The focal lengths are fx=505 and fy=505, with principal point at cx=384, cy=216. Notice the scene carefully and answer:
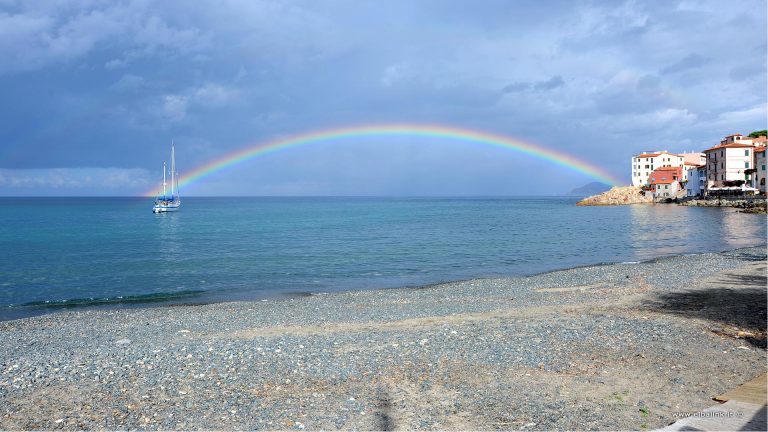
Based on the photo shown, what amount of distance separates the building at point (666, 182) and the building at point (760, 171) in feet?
144

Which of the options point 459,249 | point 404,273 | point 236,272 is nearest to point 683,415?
point 404,273

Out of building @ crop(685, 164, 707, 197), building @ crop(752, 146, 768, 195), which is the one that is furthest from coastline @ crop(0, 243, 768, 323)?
building @ crop(685, 164, 707, 197)

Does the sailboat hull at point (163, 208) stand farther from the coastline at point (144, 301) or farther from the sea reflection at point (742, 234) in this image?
the sea reflection at point (742, 234)

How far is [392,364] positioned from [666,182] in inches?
7468

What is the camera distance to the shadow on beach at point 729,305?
14909mm

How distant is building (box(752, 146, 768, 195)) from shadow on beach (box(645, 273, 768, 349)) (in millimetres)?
121244

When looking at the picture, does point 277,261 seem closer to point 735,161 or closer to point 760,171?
point 760,171

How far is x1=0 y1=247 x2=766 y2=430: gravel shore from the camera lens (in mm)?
9461

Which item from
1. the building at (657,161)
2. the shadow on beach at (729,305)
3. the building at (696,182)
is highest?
the building at (657,161)

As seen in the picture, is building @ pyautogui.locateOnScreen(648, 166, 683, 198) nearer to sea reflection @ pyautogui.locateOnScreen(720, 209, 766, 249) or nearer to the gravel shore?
sea reflection @ pyautogui.locateOnScreen(720, 209, 766, 249)

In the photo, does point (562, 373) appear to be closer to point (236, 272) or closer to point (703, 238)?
point (236, 272)

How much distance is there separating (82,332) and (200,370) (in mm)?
8357

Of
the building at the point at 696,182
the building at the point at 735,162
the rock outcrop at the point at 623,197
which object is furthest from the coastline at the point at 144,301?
the rock outcrop at the point at 623,197

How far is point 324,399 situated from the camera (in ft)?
33.6
